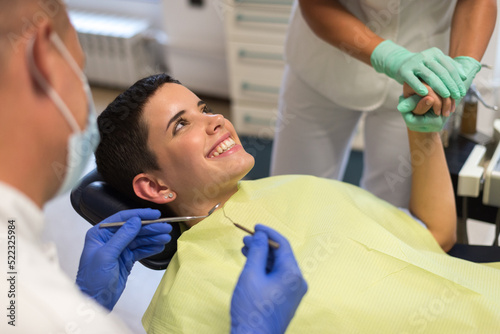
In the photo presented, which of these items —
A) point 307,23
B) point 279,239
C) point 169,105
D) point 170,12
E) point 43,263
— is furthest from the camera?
point 170,12

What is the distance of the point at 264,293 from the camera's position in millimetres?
991

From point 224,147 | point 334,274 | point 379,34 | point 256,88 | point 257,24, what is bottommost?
point 256,88

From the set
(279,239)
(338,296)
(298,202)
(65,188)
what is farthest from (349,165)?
(65,188)

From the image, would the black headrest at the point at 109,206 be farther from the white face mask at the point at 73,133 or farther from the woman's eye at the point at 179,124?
the white face mask at the point at 73,133

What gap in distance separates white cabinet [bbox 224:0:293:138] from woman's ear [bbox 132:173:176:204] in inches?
66.7

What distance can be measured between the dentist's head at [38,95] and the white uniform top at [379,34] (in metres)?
1.00

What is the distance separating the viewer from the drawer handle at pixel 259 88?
3.18m

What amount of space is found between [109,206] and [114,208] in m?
0.01

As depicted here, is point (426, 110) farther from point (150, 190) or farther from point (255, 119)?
point (255, 119)

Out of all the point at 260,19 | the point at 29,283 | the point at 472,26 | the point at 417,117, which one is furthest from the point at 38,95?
the point at 260,19

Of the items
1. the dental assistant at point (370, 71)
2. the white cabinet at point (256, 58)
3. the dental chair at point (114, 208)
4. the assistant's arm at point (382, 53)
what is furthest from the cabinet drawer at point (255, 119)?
the dental chair at point (114, 208)

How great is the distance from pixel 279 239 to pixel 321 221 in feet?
1.29

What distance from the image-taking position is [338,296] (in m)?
1.32

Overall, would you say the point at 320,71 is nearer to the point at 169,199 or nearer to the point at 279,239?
the point at 169,199
